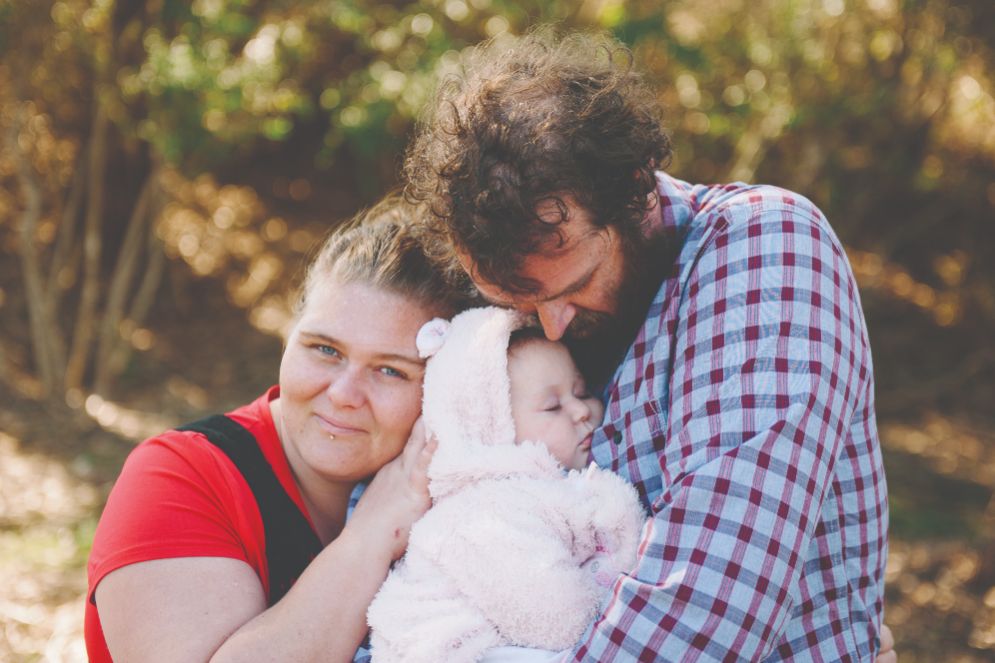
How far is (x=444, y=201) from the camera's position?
2.08 meters

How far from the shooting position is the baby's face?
2312mm

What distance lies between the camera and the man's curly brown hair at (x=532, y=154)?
6.40ft

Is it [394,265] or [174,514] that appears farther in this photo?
[394,265]

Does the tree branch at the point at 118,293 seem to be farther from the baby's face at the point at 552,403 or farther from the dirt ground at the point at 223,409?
the baby's face at the point at 552,403

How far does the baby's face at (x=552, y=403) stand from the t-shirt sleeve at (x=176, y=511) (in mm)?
735

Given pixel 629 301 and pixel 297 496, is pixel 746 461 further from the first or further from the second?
pixel 297 496

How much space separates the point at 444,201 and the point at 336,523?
103cm

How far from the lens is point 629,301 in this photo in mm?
2156

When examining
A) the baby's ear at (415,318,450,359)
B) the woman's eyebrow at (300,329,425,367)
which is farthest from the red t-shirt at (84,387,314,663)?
the baby's ear at (415,318,450,359)

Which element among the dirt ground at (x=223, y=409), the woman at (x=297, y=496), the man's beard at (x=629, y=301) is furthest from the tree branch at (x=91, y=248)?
the man's beard at (x=629, y=301)

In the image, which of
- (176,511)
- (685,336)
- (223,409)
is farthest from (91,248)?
(685,336)

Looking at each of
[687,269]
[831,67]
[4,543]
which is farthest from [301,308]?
[831,67]

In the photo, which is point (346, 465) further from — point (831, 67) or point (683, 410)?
point (831, 67)

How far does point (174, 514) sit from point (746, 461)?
130 cm
